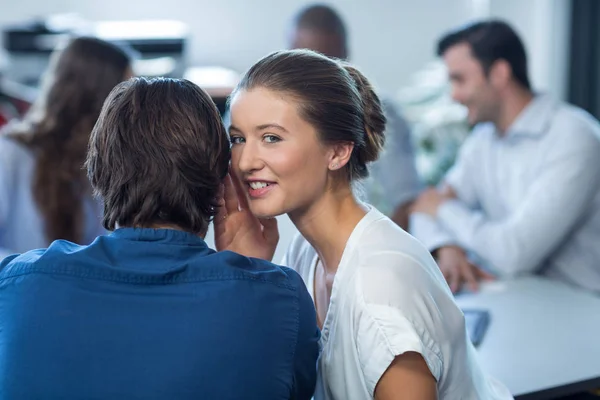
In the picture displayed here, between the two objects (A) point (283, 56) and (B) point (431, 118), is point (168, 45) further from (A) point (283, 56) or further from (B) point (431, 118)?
(A) point (283, 56)

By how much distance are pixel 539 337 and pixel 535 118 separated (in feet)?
3.19

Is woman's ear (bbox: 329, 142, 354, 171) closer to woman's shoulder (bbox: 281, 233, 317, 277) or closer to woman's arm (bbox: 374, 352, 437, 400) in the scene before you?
woman's shoulder (bbox: 281, 233, 317, 277)

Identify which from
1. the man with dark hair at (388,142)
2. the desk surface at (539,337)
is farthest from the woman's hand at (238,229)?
the man with dark hair at (388,142)

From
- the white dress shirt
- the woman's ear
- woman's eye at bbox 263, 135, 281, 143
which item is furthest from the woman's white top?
the white dress shirt

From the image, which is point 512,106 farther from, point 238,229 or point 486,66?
point 238,229

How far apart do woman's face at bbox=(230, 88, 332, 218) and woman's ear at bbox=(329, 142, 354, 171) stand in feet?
0.05

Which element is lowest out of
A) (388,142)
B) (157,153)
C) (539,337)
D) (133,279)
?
(539,337)

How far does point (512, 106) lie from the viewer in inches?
112

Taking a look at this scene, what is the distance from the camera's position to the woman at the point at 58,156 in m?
2.39

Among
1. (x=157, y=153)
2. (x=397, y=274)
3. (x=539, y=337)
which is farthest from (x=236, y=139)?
(x=539, y=337)

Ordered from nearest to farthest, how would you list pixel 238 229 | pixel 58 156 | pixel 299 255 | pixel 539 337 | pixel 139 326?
pixel 139 326 < pixel 238 229 < pixel 299 255 < pixel 539 337 < pixel 58 156

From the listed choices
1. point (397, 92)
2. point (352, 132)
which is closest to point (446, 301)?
point (352, 132)

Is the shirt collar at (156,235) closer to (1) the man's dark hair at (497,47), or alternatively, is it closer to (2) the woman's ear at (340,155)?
(2) the woman's ear at (340,155)

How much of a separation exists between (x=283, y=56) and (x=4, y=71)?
315 centimetres
